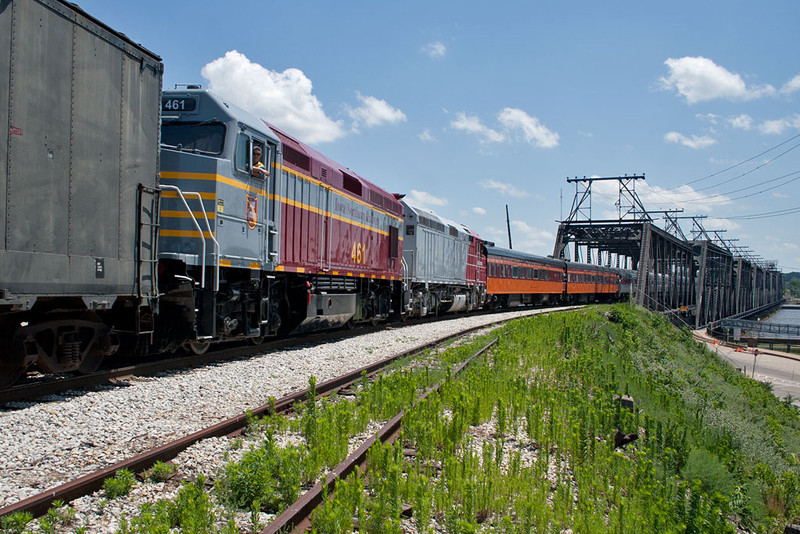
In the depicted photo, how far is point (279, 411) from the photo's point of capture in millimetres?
6641

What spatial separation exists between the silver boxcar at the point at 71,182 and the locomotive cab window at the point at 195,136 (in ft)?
4.64

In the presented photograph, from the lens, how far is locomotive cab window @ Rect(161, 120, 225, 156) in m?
9.34

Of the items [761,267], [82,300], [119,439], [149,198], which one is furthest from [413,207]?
[761,267]

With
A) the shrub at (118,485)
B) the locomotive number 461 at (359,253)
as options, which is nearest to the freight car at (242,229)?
the locomotive number 461 at (359,253)

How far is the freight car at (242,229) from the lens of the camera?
8.79 meters

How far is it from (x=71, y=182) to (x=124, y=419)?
2665mm

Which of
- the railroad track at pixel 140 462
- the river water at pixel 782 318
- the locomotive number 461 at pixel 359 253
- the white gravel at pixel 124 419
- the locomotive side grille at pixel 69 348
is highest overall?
the locomotive number 461 at pixel 359 253

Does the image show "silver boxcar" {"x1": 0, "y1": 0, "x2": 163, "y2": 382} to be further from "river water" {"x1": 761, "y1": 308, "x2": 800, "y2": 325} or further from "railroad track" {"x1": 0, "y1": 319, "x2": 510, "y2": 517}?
"river water" {"x1": 761, "y1": 308, "x2": 800, "y2": 325}

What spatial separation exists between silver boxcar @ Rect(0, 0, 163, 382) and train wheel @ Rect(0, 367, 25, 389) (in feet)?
0.06

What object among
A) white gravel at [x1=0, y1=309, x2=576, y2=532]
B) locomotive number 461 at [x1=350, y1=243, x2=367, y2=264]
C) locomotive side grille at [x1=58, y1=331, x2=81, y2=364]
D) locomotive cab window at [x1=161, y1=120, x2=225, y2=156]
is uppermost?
locomotive cab window at [x1=161, y1=120, x2=225, y2=156]

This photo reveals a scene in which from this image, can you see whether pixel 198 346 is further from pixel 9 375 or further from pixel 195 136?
pixel 195 136

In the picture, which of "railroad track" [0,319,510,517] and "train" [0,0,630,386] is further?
"train" [0,0,630,386]

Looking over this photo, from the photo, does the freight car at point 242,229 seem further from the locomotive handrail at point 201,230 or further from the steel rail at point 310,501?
the steel rail at point 310,501

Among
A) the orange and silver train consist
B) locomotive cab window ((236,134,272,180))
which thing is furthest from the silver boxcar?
the orange and silver train consist
